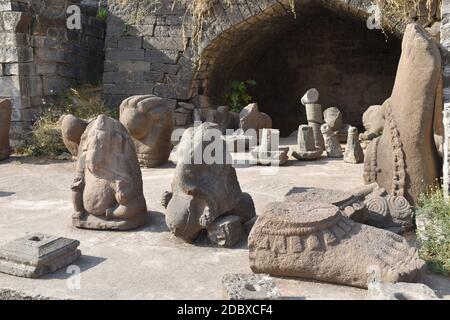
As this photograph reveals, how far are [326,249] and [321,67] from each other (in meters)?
9.45

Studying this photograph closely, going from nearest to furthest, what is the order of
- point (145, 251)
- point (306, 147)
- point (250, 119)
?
point (145, 251) → point (306, 147) → point (250, 119)

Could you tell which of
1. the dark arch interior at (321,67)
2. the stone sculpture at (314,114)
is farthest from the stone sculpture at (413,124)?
the dark arch interior at (321,67)

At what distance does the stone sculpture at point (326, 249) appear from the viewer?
10.5 ft

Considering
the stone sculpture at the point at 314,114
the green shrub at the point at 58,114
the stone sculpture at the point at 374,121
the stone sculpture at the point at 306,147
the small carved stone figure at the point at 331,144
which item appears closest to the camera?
the stone sculpture at the point at 374,121

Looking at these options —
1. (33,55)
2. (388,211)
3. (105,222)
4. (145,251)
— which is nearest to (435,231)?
(388,211)

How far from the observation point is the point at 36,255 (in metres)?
3.61

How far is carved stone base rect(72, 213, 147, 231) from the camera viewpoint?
453 centimetres

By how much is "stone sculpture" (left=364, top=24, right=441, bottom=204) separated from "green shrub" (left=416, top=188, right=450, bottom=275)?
236 millimetres

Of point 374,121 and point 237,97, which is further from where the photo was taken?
point 237,97

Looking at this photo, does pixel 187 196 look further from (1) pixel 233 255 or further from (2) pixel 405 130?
(2) pixel 405 130

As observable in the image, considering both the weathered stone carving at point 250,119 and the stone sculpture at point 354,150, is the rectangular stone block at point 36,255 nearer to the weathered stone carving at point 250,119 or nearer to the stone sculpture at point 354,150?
the stone sculpture at point 354,150

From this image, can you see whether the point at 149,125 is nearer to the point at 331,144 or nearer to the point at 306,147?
the point at 306,147

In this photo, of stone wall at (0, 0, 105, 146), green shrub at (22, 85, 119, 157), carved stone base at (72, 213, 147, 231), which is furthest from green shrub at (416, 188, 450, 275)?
stone wall at (0, 0, 105, 146)

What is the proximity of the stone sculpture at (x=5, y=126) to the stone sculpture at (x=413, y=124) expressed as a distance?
19.4ft
